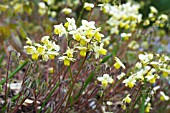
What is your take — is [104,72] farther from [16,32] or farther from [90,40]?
[16,32]

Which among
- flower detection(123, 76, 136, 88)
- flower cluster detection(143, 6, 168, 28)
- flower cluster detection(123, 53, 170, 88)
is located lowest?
flower detection(123, 76, 136, 88)

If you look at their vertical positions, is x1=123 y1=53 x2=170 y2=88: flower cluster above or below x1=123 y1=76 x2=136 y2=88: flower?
above

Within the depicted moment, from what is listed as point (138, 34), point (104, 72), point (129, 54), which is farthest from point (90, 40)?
point (138, 34)

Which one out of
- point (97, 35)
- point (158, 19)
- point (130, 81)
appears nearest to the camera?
point (97, 35)

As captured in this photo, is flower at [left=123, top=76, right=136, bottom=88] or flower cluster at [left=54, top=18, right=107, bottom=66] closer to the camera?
flower cluster at [left=54, top=18, right=107, bottom=66]

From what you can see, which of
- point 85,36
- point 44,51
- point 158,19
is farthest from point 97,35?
point 158,19

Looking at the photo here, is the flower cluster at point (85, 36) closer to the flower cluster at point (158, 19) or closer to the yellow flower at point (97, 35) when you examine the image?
the yellow flower at point (97, 35)

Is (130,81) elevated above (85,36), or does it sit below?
below

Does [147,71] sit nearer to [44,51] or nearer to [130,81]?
[130,81]

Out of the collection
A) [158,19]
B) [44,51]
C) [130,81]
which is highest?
[158,19]

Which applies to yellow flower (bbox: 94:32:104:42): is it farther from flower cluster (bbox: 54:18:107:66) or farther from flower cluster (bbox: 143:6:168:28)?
flower cluster (bbox: 143:6:168:28)

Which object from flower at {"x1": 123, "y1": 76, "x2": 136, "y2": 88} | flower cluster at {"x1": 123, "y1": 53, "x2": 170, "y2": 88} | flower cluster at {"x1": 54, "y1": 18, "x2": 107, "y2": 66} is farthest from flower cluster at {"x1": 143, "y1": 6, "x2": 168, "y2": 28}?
flower cluster at {"x1": 54, "y1": 18, "x2": 107, "y2": 66}
